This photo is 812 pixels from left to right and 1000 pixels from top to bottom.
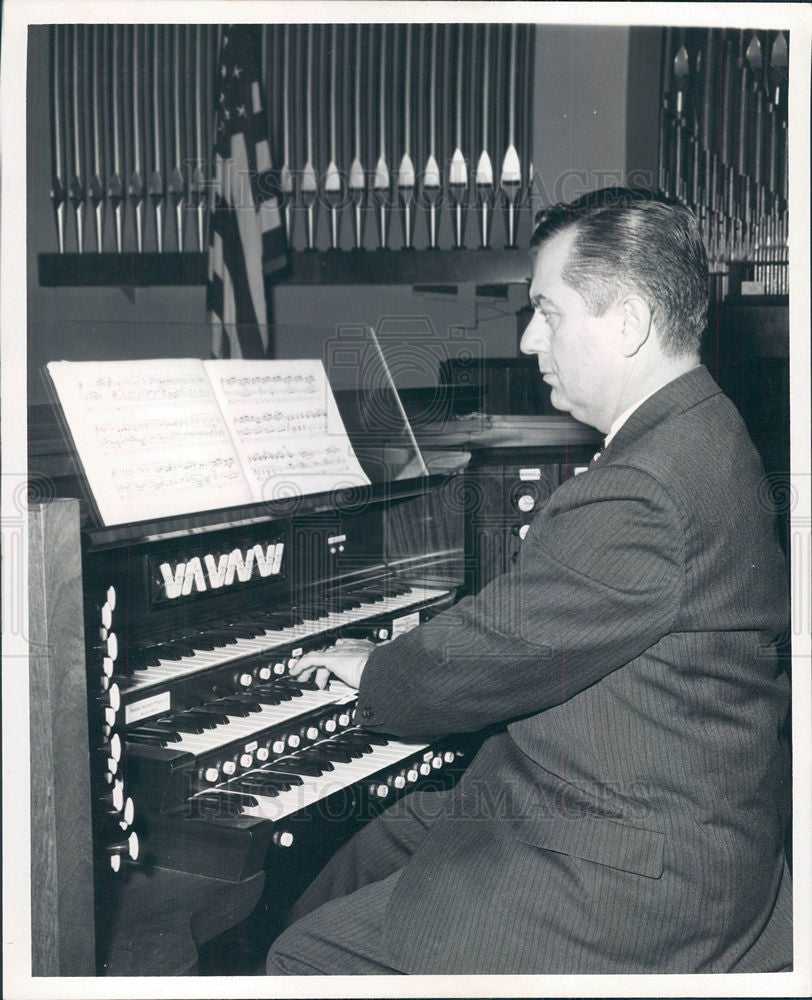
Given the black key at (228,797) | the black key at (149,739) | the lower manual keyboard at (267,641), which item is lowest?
the black key at (228,797)

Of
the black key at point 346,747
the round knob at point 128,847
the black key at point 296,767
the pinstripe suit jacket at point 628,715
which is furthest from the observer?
the black key at point 346,747

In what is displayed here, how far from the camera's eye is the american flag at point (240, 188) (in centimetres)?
360

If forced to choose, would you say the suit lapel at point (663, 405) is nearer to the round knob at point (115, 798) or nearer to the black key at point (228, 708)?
the black key at point (228, 708)

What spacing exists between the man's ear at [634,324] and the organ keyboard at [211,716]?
2.95 feet

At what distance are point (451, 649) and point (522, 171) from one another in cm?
266

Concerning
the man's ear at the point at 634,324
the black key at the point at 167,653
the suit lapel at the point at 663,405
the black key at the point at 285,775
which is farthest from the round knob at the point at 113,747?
the man's ear at the point at 634,324

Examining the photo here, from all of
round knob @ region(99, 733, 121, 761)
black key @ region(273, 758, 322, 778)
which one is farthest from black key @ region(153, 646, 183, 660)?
black key @ region(273, 758, 322, 778)

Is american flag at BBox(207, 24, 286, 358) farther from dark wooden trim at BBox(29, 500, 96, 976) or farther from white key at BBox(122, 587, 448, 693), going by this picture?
dark wooden trim at BBox(29, 500, 96, 976)

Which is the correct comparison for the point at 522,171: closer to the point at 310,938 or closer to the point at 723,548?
the point at 723,548

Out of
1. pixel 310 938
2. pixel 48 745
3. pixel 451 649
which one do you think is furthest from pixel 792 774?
pixel 48 745

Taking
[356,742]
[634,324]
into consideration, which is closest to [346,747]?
[356,742]

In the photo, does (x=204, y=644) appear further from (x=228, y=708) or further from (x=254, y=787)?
(x=254, y=787)

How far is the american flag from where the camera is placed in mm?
3604

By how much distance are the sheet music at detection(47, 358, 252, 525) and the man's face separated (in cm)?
77
